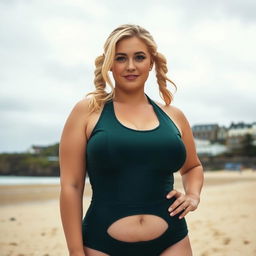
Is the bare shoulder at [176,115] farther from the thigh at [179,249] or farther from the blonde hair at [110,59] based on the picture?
the thigh at [179,249]

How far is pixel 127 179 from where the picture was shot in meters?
2.07

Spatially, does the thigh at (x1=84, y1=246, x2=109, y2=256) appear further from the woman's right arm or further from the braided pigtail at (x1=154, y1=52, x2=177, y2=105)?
the braided pigtail at (x1=154, y1=52, x2=177, y2=105)

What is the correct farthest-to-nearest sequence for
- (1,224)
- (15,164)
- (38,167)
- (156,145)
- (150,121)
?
1. (15,164)
2. (38,167)
3. (1,224)
4. (150,121)
5. (156,145)

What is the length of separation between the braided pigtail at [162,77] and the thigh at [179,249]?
2.73 feet

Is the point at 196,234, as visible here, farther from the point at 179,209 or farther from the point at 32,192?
the point at 32,192

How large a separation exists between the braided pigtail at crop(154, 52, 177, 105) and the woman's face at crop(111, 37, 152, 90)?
0.15 m

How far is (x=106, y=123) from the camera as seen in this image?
2.13 metres

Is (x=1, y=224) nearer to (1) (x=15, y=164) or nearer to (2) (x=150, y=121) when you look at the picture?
(2) (x=150, y=121)

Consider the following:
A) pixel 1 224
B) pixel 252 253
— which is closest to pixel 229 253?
pixel 252 253

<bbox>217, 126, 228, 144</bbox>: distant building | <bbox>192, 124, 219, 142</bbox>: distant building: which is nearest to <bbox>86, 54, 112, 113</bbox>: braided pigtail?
<bbox>217, 126, 228, 144</bbox>: distant building

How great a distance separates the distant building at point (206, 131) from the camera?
113481mm

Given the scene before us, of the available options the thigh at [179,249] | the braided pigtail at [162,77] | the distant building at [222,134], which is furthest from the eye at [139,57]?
the distant building at [222,134]

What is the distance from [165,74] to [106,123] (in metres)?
0.60

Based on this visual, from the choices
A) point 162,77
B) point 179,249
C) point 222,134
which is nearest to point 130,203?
point 179,249
